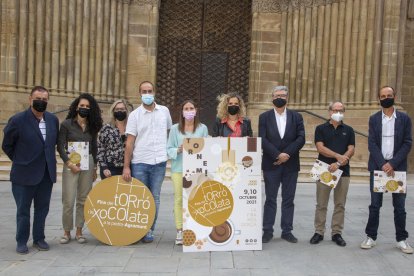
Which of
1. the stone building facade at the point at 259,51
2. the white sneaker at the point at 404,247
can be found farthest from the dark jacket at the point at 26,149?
the stone building facade at the point at 259,51

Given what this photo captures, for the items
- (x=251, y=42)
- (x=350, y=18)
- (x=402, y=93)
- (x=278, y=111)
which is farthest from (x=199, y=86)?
(x=278, y=111)

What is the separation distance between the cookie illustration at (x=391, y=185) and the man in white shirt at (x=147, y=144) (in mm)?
2486

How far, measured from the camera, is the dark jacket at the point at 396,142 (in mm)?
5109

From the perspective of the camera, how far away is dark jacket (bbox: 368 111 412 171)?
5109mm

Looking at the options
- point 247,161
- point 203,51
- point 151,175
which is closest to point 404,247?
point 247,161

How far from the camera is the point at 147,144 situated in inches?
207

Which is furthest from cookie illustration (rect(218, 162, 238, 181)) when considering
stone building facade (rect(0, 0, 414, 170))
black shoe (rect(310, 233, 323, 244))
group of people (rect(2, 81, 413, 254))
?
stone building facade (rect(0, 0, 414, 170))

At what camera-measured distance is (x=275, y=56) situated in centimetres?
1388

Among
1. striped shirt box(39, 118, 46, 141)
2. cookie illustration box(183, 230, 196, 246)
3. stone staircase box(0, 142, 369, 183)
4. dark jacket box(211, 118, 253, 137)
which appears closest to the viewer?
cookie illustration box(183, 230, 196, 246)

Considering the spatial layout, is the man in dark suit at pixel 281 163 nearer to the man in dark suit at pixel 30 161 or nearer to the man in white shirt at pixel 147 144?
the man in white shirt at pixel 147 144

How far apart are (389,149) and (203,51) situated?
985 centimetres

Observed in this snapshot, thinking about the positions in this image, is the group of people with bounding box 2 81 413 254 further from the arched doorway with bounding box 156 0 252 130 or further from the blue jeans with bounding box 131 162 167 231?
the arched doorway with bounding box 156 0 252 130

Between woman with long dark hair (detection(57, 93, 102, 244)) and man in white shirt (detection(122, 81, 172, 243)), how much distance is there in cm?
45

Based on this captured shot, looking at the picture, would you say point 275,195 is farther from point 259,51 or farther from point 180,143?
point 259,51
